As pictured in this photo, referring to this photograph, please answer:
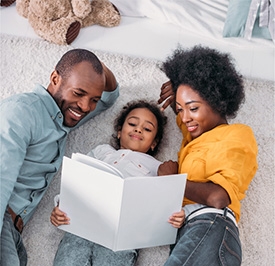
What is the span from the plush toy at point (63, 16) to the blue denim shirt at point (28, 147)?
1.57 ft

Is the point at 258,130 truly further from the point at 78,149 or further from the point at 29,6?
the point at 29,6

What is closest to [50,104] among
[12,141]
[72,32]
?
[12,141]

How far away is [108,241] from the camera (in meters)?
1.68

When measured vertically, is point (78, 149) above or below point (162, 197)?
below

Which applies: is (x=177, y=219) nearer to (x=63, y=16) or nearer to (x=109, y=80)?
(x=109, y=80)

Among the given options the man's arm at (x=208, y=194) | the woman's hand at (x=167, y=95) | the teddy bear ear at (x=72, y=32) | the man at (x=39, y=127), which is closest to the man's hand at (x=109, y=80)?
the man at (x=39, y=127)

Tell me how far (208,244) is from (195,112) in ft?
1.42

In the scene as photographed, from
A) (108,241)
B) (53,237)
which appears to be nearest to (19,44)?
(53,237)

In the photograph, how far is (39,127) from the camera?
1747mm

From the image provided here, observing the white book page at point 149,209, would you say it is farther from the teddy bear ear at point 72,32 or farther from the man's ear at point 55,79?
the teddy bear ear at point 72,32

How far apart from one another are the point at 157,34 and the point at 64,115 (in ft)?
2.31

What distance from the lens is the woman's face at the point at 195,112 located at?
180 centimetres

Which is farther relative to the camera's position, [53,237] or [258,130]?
[258,130]

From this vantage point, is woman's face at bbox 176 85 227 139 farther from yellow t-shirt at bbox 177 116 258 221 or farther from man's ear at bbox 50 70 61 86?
man's ear at bbox 50 70 61 86
